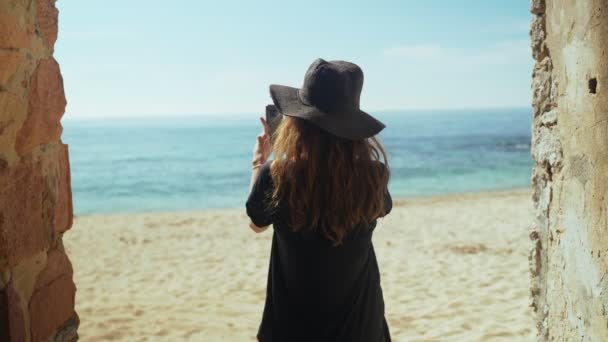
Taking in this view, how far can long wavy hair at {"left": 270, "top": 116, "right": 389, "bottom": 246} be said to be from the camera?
1.66 m

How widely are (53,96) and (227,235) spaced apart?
292 inches

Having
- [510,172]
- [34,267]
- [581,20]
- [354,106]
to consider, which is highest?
[581,20]

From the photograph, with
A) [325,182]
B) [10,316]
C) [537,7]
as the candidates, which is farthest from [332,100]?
[537,7]

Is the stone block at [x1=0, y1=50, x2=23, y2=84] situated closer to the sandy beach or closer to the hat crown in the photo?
the hat crown

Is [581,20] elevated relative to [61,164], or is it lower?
elevated

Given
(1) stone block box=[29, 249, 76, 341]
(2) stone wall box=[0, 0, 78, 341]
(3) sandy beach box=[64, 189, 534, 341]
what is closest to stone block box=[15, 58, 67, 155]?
(2) stone wall box=[0, 0, 78, 341]

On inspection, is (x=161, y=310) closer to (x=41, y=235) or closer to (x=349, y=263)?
(x=41, y=235)

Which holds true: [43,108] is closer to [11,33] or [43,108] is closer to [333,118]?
[11,33]

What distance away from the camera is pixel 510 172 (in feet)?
78.7

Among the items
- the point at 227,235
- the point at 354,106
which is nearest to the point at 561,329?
the point at 354,106

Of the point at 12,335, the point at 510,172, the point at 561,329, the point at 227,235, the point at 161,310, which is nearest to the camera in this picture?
the point at 12,335

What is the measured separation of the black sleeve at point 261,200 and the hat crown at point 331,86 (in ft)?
0.88

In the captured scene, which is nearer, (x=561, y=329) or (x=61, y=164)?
(x=61, y=164)

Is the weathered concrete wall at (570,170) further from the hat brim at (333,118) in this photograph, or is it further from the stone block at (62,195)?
the stone block at (62,195)
